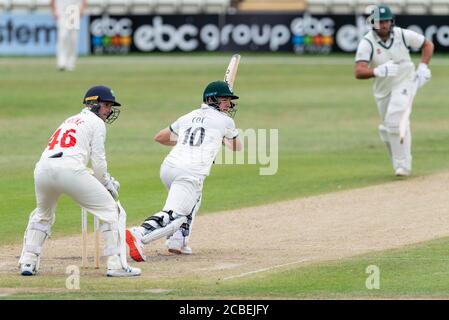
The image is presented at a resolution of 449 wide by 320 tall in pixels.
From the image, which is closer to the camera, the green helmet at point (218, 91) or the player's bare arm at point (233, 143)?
the green helmet at point (218, 91)

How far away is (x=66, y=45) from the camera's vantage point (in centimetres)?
3020

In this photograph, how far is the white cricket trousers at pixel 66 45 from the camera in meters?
30.2

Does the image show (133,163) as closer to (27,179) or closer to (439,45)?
(27,179)

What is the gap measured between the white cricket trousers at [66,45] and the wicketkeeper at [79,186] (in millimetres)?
19712

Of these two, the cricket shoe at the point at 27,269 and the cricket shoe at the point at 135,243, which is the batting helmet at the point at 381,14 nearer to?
the cricket shoe at the point at 135,243

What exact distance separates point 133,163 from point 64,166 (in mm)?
8242

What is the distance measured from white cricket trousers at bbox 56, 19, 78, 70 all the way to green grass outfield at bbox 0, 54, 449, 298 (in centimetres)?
34

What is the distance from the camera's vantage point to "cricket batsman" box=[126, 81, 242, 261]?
11.4 metres

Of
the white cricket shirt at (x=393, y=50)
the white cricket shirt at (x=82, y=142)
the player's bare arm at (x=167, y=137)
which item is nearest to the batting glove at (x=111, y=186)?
the white cricket shirt at (x=82, y=142)

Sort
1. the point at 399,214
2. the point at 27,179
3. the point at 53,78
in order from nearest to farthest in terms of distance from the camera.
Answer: the point at 399,214
the point at 27,179
the point at 53,78

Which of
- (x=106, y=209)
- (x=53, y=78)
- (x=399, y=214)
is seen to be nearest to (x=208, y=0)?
(x=53, y=78)

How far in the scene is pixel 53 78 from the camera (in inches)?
1168

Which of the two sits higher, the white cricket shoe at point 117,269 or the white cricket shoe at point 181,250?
the white cricket shoe at point 117,269
